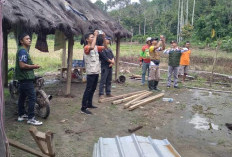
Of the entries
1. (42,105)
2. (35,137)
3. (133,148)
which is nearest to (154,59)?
(42,105)

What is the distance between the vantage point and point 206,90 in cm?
1032

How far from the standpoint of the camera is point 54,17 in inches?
265

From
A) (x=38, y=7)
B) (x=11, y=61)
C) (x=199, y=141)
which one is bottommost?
(x=199, y=141)

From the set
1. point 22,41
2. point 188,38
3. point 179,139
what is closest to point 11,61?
point 22,41

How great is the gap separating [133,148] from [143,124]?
2.47m

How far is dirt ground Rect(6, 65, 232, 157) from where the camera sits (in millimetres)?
4812

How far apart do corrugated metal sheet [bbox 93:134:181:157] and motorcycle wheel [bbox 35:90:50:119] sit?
7.31ft

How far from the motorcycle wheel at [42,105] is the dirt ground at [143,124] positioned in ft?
0.59

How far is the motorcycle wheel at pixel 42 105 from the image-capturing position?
18.9ft

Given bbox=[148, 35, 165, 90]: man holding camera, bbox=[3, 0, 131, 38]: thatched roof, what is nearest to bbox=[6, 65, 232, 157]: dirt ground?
bbox=[148, 35, 165, 90]: man holding camera

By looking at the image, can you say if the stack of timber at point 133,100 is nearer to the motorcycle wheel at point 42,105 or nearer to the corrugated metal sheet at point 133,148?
the motorcycle wheel at point 42,105

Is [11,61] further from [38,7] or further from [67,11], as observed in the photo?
[38,7]

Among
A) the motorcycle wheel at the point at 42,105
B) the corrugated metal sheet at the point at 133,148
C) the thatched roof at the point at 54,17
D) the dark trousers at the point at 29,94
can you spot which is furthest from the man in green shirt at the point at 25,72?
the corrugated metal sheet at the point at 133,148

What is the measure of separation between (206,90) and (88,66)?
18.7 ft
